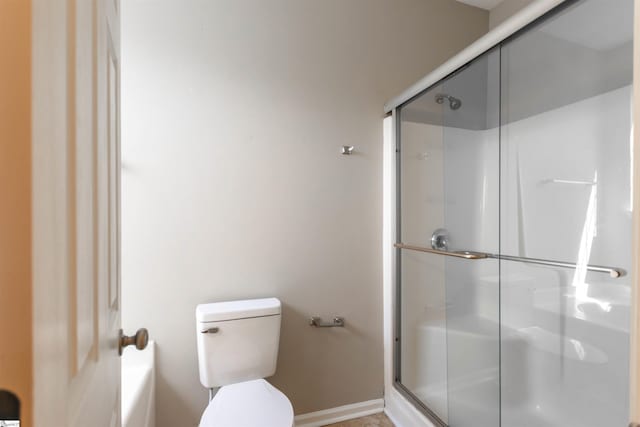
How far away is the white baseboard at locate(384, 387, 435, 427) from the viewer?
145 centimetres

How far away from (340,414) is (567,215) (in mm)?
1546

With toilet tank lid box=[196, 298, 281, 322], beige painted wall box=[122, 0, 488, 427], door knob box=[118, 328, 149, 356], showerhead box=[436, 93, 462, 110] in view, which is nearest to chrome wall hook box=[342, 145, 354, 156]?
beige painted wall box=[122, 0, 488, 427]

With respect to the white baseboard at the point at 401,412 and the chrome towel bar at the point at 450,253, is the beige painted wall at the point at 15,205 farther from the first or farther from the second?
the white baseboard at the point at 401,412

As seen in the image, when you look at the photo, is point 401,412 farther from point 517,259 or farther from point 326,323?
point 517,259

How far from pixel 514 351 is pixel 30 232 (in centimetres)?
185

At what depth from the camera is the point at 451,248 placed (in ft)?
4.87

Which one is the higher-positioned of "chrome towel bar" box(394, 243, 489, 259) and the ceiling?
the ceiling

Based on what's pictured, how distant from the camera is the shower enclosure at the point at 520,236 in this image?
1.19 m

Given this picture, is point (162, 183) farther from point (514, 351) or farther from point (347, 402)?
point (514, 351)

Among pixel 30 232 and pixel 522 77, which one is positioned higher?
pixel 522 77

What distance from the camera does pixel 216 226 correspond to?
1415 mm

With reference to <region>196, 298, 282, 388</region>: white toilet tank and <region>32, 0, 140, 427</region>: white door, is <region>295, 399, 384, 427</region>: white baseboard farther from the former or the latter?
<region>32, 0, 140, 427</region>: white door

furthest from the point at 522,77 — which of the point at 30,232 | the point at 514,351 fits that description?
the point at 30,232

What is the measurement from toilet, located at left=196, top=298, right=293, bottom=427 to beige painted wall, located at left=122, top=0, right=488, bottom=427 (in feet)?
0.48
